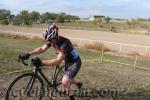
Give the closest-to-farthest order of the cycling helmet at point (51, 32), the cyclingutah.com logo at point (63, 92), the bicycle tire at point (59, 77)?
the cycling helmet at point (51, 32), the cyclingutah.com logo at point (63, 92), the bicycle tire at point (59, 77)

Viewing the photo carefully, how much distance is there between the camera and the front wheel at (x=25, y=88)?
23.1 feet

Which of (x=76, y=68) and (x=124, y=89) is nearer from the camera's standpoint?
(x=76, y=68)

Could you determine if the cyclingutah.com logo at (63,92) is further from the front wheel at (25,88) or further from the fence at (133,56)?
the fence at (133,56)

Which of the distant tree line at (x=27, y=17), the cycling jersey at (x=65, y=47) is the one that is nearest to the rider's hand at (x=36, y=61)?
→ the cycling jersey at (x=65, y=47)

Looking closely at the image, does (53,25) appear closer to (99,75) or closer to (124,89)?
(124,89)

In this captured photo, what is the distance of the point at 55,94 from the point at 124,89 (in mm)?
2220

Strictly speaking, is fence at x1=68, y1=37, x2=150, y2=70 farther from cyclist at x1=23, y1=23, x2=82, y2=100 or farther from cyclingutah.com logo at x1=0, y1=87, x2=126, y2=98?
cyclist at x1=23, y1=23, x2=82, y2=100

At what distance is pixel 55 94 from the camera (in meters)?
8.33

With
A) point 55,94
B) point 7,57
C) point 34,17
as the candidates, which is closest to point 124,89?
point 55,94

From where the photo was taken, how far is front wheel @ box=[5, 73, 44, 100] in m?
7.04

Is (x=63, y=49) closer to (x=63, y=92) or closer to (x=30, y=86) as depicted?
(x=30, y=86)

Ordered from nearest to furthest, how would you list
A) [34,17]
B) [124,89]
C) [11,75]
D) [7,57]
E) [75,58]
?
1. [75,58]
2. [124,89]
3. [11,75]
4. [7,57]
5. [34,17]

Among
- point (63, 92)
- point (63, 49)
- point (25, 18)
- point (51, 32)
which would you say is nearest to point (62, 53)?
point (63, 49)

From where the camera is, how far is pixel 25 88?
24.1 feet
